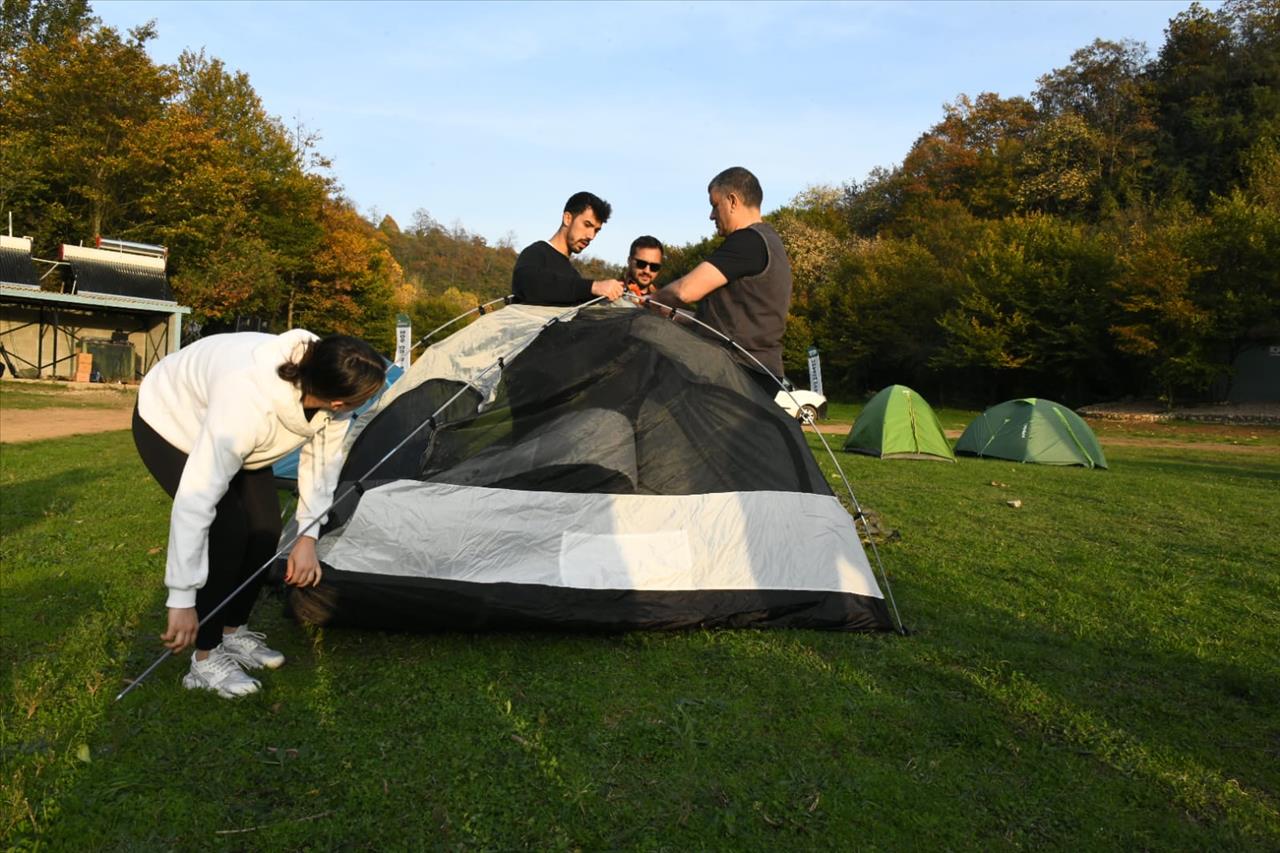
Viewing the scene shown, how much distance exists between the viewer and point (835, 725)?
3.07 meters

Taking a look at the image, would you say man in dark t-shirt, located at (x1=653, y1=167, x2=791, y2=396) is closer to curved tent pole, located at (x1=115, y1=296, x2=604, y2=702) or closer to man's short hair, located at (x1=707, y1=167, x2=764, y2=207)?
man's short hair, located at (x1=707, y1=167, x2=764, y2=207)

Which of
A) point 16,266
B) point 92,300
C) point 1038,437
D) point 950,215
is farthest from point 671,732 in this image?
point 950,215

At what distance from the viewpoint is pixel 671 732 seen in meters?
2.99

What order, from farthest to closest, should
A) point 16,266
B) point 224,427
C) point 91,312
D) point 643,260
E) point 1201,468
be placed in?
point 91,312 < point 16,266 < point 1201,468 < point 643,260 < point 224,427

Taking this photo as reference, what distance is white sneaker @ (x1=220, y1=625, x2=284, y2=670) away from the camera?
3496 mm

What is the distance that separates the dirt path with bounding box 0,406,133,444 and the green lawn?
30.5 ft

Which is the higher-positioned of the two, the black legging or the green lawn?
the black legging

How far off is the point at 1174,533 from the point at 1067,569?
2.04 meters

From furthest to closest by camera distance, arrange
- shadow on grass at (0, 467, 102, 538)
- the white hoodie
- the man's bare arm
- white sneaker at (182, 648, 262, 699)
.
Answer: shadow on grass at (0, 467, 102, 538) → the man's bare arm → white sneaker at (182, 648, 262, 699) → the white hoodie

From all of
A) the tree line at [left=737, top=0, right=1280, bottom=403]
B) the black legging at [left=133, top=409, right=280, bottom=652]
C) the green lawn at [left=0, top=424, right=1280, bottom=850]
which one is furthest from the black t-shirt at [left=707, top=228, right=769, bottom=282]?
the tree line at [left=737, top=0, right=1280, bottom=403]

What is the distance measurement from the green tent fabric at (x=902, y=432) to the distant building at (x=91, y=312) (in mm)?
21723

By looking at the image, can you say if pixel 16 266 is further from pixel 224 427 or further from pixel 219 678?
pixel 224 427

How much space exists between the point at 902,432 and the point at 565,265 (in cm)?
894

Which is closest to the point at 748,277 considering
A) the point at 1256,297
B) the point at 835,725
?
the point at 835,725
